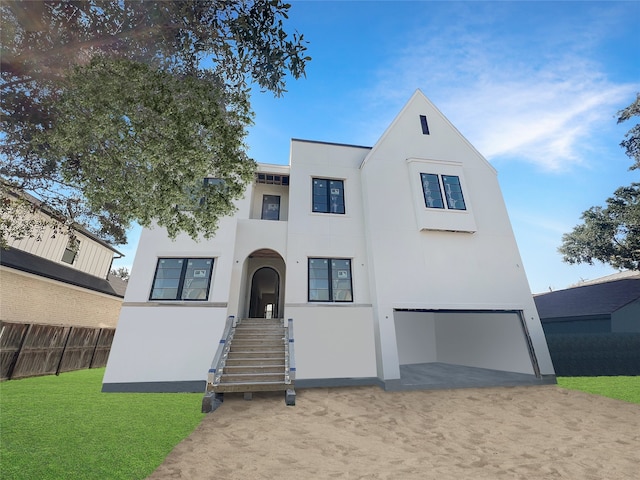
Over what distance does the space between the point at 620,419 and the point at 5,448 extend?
44.2ft

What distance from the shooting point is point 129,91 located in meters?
6.23

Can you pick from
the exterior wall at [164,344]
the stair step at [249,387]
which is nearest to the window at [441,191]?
the stair step at [249,387]

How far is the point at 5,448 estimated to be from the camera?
474 cm

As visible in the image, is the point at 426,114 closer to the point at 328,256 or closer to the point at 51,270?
the point at 328,256

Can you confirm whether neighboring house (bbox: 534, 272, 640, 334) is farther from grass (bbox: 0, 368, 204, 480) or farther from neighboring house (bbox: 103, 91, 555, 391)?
grass (bbox: 0, 368, 204, 480)

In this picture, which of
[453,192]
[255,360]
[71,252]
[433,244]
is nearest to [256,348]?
[255,360]

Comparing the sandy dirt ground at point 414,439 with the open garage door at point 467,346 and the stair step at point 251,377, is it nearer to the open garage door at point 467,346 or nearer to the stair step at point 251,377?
the stair step at point 251,377

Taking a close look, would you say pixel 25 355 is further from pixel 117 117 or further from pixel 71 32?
pixel 71 32

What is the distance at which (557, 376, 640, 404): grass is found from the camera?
893 centimetres

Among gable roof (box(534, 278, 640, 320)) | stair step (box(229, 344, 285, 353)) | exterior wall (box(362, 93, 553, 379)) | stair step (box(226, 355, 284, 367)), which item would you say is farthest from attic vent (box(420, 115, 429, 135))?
gable roof (box(534, 278, 640, 320))

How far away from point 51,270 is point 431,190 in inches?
810

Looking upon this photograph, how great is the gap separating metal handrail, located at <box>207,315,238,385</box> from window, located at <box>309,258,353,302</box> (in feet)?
11.1

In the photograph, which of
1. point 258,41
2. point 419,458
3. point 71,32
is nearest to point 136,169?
point 71,32

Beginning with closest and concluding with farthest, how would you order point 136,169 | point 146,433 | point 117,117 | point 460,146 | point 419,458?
point 419,458
point 146,433
point 117,117
point 136,169
point 460,146
